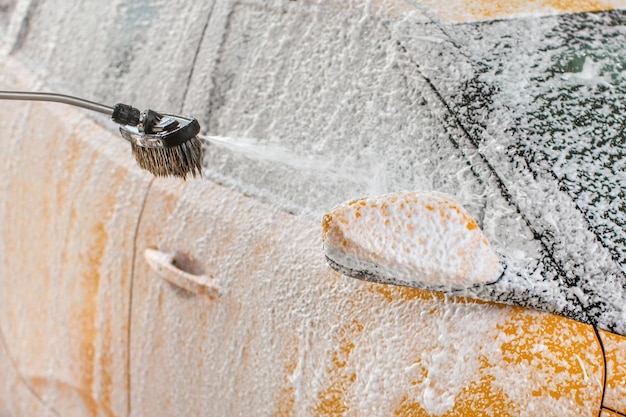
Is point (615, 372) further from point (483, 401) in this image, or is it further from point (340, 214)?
point (340, 214)

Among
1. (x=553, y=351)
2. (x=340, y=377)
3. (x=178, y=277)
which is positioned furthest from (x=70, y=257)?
(x=553, y=351)

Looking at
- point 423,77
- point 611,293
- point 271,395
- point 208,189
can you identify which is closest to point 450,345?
point 611,293

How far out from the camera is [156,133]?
1.48 meters

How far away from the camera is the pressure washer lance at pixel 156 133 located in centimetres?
145

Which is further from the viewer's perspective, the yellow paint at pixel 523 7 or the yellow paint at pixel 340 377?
the yellow paint at pixel 523 7

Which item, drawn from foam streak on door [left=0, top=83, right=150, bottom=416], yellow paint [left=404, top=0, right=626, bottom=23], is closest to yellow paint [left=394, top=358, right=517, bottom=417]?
yellow paint [left=404, top=0, right=626, bottom=23]

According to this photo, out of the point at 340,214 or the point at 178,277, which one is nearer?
the point at 340,214

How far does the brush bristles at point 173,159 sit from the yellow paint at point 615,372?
987 mm

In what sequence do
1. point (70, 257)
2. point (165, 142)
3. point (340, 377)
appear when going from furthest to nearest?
point (70, 257) < point (165, 142) < point (340, 377)

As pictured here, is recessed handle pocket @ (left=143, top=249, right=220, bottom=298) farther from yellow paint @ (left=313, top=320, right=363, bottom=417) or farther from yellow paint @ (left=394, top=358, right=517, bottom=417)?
yellow paint @ (left=394, top=358, right=517, bottom=417)

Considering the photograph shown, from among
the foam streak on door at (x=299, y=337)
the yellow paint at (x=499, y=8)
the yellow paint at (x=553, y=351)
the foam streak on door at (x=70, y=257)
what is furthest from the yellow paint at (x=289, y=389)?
the yellow paint at (x=499, y=8)

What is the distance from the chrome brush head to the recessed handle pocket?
0.23 m

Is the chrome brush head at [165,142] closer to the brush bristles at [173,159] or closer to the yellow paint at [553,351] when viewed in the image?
the brush bristles at [173,159]

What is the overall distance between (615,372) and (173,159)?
1.03 meters
